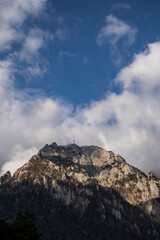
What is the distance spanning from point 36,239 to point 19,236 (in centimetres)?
704

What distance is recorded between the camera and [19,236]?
63.7m

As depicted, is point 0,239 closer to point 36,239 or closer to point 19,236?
point 19,236

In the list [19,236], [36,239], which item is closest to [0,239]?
[19,236]

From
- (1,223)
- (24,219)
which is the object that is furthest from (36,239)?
(1,223)

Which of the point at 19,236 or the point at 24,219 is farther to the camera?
the point at 24,219

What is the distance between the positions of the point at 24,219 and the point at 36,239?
6464 millimetres

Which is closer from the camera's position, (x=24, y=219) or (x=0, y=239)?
(x=0, y=239)

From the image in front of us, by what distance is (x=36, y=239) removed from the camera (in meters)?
68.9

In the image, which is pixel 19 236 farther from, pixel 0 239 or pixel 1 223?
pixel 1 223

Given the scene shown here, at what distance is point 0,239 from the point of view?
64.8 metres

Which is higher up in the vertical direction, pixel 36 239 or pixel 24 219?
pixel 24 219

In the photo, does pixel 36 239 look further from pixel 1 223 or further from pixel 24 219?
pixel 1 223

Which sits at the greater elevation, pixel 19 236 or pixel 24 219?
pixel 24 219

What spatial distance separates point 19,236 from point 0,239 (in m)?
5.37
